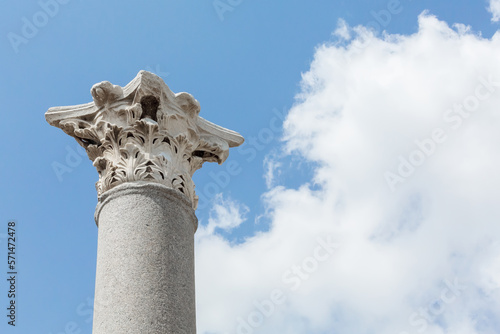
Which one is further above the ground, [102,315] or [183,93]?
[183,93]

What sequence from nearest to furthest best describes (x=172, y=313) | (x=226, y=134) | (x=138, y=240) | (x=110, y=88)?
(x=172, y=313)
(x=138, y=240)
(x=110, y=88)
(x=226, y=134)

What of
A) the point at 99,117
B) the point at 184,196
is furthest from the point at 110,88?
the point at 184,196

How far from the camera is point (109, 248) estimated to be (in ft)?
32.0

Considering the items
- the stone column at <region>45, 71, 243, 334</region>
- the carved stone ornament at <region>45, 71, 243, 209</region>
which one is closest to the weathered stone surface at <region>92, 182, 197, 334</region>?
the stone column at <region>45, 71, 243, 334</region>

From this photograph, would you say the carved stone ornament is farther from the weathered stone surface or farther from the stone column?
the weathered stone surface

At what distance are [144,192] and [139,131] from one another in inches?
51.8

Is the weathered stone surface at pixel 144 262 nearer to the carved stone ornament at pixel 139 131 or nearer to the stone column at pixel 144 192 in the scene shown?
the stone column at pixel 144 192

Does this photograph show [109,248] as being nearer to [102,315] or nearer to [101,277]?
[101,277]

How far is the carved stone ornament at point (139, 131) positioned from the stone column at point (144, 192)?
16 millimetres

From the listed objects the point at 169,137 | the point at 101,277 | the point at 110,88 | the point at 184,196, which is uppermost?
the point at 110,88

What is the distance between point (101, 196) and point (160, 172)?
37.9 inches

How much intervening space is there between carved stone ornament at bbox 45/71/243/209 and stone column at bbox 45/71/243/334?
16mm

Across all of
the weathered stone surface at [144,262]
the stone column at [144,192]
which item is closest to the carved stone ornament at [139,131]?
the stone column at [144,192]

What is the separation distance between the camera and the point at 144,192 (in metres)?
10.3
